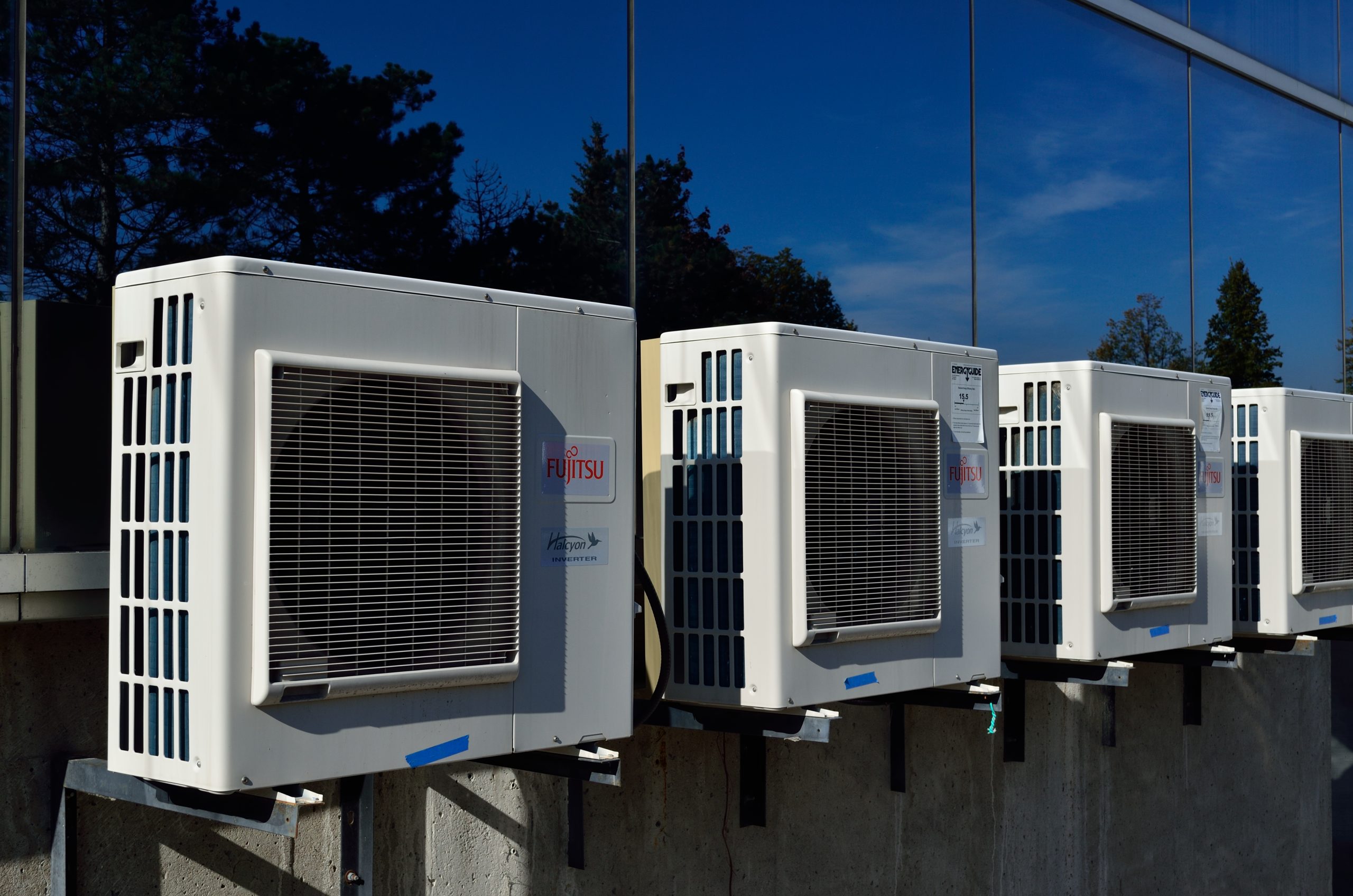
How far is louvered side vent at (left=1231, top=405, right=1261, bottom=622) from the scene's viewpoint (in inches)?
183

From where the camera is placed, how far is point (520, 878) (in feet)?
9.90

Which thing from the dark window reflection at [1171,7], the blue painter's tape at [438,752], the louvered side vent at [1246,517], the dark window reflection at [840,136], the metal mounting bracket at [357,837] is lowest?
the metal mounting bracket at [357,837]

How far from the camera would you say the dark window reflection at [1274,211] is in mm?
5676

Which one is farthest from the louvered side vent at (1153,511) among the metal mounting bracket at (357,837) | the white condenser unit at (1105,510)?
the metal mounting bracket at (357,837)

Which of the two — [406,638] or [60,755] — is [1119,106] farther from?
[60,755]

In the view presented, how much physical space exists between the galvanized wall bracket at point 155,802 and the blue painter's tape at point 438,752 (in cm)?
16

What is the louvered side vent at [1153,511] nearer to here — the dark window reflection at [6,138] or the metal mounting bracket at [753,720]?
the metal mounting bracket at [753,720]

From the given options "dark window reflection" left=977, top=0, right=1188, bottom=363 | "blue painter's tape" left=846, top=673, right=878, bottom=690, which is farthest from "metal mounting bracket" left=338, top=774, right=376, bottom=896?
"dark window reflection" left=977, top=0, right=1188, bottom=363

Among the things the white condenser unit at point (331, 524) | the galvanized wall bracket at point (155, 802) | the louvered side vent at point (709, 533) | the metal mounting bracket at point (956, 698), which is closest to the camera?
the white condenser unit at point (331, 524)

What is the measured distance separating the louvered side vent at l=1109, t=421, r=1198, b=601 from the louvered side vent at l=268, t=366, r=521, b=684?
211cm

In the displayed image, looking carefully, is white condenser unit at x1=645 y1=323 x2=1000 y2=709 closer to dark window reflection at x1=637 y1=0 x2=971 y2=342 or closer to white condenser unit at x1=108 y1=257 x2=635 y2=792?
white condenser unit at x1=108 y1=257 x2=635 y2=792

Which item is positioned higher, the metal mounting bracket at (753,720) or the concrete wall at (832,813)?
the metal mounting bracket at (753,720)

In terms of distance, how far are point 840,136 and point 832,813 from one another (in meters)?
2.13

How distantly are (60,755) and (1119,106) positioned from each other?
458cm
